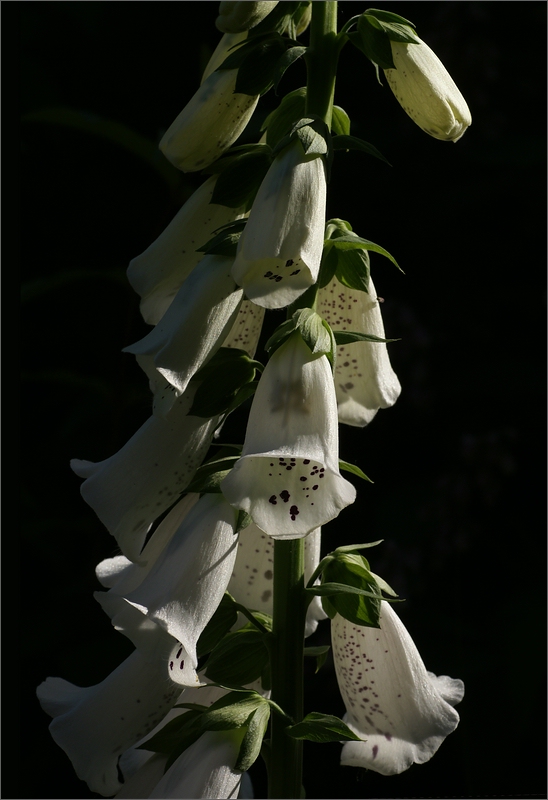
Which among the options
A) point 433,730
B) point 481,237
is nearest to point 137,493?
point 433,730

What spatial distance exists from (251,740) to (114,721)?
0.57ft

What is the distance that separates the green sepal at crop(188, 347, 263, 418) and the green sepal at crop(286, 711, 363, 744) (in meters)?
→ 0.28

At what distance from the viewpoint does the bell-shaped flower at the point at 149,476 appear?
2.50 ft

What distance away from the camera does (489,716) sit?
1.55 m

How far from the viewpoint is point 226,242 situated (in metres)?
0.70

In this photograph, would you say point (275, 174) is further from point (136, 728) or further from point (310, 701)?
point (310, 701)

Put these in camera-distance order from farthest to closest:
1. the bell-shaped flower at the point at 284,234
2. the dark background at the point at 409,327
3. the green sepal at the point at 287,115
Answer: the dark background at the point at 409,327
the green sepal at the point at 287,115
the bell-shaped flower at the point at 284,234

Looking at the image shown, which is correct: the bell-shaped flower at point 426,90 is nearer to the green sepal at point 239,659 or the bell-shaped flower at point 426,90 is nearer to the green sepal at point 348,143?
the green sepal at point 348,143

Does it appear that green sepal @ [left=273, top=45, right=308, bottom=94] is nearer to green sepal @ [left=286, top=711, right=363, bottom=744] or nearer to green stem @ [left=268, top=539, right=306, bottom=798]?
green stem @ [left=268, top=539, right=306, bottom=798]

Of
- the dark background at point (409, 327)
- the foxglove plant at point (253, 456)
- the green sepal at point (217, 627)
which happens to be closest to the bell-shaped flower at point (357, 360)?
the foxglove plant at point (253, 456)

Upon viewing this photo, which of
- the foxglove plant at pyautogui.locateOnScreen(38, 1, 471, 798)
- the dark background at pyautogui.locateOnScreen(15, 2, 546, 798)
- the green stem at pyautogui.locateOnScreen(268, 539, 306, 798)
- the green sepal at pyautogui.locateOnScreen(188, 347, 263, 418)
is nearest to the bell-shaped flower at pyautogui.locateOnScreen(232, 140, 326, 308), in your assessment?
the foxglove plant at pyautogui.locateOnScreen(38, 1, 471, 798)

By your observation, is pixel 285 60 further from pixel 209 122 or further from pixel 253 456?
pixel 253 456

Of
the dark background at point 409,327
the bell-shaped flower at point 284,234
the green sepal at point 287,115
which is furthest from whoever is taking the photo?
the dark background at point 409,327

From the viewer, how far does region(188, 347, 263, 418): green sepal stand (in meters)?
0.74
